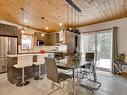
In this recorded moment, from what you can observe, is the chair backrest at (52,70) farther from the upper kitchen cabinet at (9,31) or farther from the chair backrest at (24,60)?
the upper kitchen cabinet at (9,31)

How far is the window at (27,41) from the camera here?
647 centimetres

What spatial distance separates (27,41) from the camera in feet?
22.1

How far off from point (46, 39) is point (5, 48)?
314 centimetres

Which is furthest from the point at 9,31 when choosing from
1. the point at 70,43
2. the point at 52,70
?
the point at 52,70

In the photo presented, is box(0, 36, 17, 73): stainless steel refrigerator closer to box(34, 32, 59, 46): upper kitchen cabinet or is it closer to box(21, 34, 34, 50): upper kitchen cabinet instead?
box(21, 34, 34, 50): upper kitchen cabinet

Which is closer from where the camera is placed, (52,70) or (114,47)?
(52,70)

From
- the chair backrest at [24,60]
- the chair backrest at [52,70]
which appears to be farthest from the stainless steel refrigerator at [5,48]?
the chair backrest at [52,70]

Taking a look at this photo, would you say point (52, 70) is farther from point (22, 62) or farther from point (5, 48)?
point (5, 48)

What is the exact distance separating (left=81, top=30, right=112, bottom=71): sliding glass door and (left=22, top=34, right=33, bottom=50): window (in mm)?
3657

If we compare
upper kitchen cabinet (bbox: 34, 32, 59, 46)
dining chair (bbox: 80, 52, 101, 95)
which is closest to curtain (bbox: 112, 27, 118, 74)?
dining chair (bbox: 80, 52, 101, 95)

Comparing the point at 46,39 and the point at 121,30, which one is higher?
the point at 121,30

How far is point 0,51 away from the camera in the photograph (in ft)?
15.8

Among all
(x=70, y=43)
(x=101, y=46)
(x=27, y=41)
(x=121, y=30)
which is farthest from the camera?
(x=27, y=41)

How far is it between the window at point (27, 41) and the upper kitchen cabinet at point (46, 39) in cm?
33
